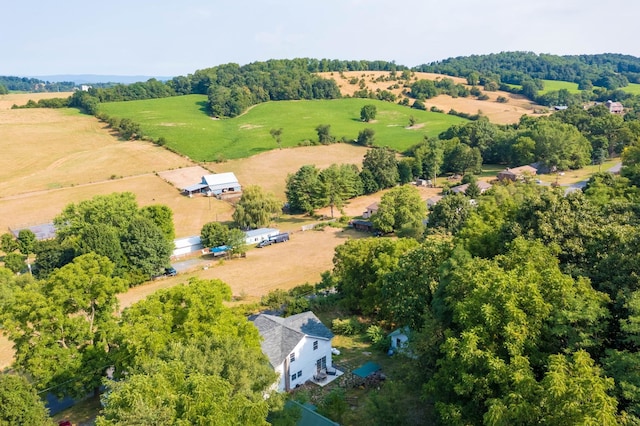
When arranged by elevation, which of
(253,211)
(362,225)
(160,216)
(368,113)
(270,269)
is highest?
(368,113)

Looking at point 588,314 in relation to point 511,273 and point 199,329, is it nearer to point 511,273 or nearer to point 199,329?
point 511,273

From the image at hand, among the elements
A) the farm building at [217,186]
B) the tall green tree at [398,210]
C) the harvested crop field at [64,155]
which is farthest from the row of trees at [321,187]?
the harvested crop field at [64,155]

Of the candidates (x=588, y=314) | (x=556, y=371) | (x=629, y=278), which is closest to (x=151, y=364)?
(x=556, y=371)

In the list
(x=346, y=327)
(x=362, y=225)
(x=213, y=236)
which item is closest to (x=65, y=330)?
(x=346, y=327)

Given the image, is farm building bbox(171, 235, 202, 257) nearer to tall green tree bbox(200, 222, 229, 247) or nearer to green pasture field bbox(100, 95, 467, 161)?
tall green tree bbox(200, 222, 229, 247)

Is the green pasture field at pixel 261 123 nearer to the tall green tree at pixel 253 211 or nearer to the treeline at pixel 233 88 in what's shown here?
the treeline at pixel 233 88

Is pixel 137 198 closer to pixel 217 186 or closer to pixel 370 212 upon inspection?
pixel 217 186

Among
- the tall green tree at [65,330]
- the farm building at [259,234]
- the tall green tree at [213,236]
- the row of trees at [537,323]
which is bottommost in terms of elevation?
the farm building at [259,234]
